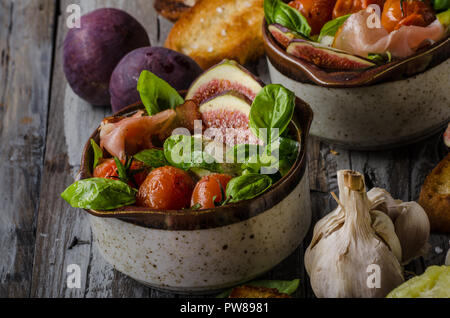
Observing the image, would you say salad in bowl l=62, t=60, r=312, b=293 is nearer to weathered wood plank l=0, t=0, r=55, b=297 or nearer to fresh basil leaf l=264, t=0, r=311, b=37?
fresh basil leaf l=264, t=0, r=311, b=37

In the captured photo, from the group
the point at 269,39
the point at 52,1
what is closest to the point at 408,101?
the point at 269,39

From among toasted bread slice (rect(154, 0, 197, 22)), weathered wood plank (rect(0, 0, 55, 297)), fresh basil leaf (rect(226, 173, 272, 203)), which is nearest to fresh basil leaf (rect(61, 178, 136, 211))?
fresh basil leaf (rect(226, 173, 272, 203))

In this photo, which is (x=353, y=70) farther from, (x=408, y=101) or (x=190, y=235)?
(x=190, y=235)

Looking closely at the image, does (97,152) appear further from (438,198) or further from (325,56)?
(438,198)

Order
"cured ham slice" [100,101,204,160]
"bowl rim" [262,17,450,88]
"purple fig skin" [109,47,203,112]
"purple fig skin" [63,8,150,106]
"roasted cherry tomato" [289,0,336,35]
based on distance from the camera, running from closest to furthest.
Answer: "cured ham slice" [100,101,204,160] < "bowl rim" [262,17,450,88] < "roasted cherry tomato" [289,0,336,35] < "purple fig skin" [109,47,203,112] < "purple fig skin" [63,8,150,106]

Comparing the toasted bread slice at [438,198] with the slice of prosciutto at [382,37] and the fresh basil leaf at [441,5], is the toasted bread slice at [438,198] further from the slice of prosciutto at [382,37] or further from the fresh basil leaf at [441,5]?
the fresh basil leaf at [441,5]

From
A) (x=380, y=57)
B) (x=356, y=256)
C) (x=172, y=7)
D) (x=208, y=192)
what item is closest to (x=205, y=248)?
(x=208, y=192)
